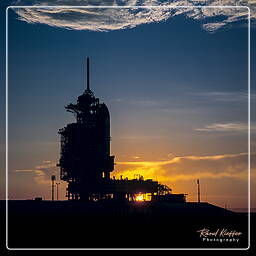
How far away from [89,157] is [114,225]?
84.6 ft

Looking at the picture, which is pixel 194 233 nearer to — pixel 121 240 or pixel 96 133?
pixel 121 240

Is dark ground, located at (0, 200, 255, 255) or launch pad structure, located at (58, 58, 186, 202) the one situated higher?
launch pad structure, located at (58, 58, 186, 202)

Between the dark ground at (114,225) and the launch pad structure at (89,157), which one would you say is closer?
the dark ground at (114,225)

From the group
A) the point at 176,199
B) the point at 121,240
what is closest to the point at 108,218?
the point at 121,240

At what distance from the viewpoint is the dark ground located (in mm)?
39438

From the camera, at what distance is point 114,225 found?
50.6 metres

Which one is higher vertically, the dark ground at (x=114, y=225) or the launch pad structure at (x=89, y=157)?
the launch pad structure at (x=89, y=157)

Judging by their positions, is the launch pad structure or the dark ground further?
Answer: the launch pad structure

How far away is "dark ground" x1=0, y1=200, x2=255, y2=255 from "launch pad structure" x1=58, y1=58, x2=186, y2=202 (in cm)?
978

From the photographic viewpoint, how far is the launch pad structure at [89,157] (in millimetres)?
74688

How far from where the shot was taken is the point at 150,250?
3419 centimetres

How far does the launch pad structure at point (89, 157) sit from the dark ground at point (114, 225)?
9776mm

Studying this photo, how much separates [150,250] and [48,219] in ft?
76.0

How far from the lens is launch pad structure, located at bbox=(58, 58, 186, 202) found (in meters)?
74.7
